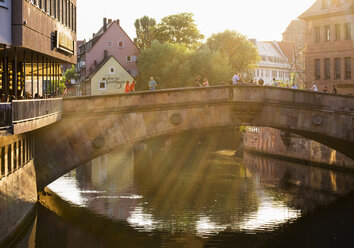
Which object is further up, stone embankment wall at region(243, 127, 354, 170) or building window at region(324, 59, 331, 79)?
building window at region(324, 59, 331, 79)

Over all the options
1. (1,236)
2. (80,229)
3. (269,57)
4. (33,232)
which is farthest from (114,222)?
(269,57)

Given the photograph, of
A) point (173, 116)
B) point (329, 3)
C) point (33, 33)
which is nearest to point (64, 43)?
point (173, 116)

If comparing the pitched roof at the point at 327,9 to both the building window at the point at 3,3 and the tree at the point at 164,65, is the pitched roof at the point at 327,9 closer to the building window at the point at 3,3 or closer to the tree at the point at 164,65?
the tree at the point at 164,65

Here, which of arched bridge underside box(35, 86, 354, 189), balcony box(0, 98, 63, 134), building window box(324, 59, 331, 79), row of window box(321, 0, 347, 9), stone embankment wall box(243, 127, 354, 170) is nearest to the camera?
balcony box(0, 98, 63, 134)

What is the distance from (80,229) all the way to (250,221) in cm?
771

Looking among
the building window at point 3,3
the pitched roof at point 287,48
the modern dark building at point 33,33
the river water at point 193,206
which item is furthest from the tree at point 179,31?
the building window at point 3,3

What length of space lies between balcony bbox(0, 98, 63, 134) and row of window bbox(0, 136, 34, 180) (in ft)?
3.91

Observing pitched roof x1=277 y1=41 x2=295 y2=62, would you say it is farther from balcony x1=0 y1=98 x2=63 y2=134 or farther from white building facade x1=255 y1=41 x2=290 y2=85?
balcony x1=0 y1=98 x2=63 y2=134

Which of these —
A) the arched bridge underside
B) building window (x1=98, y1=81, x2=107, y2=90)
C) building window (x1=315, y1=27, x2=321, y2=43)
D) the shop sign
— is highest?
building window (x1=315, y1=27, x2=321, y2=43)

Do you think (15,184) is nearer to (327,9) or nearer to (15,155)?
(15,155)

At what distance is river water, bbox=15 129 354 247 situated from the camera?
90.9 feet

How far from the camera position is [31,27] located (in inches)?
1107

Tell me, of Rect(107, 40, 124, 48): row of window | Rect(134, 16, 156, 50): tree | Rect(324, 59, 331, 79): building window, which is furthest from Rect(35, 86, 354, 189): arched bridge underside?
Rect(134, 16, 156, 50): tree

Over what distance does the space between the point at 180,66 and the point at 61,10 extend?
47.6 meters
